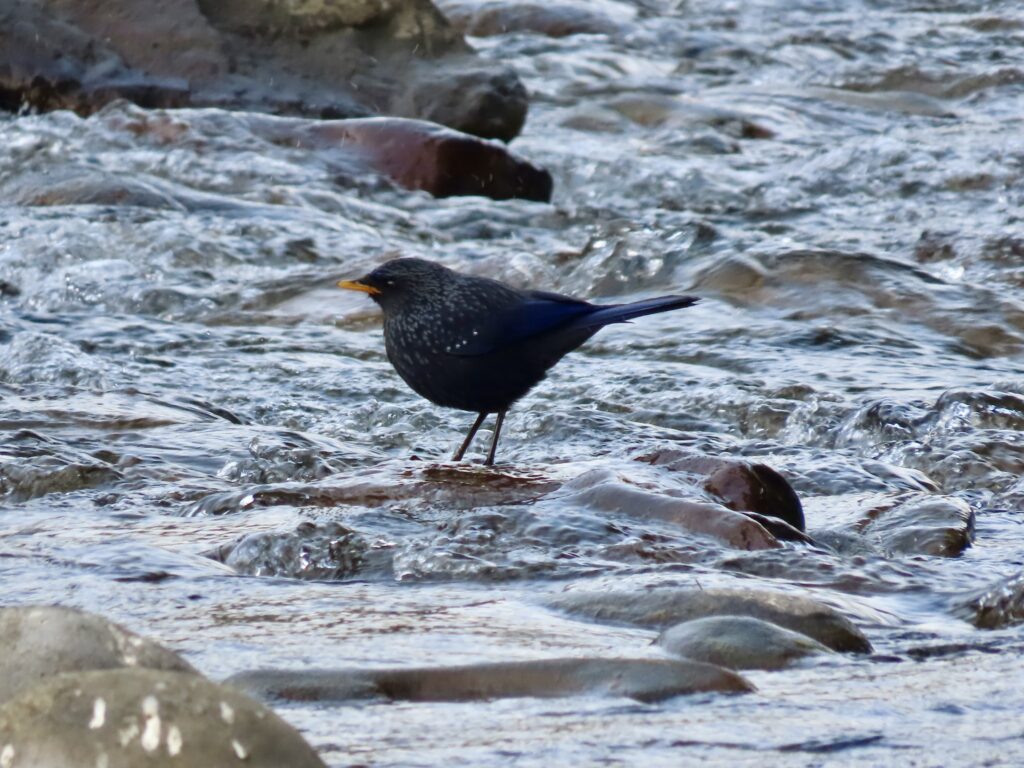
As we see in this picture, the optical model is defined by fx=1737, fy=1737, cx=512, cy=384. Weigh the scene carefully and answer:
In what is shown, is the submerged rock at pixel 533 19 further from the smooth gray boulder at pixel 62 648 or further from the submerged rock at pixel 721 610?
the smooth gray boulder at pixel 62 648

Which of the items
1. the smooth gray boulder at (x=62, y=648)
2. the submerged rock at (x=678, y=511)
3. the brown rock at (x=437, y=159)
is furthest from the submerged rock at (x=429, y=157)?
the smooth gray boulder at (x=62, y=648)

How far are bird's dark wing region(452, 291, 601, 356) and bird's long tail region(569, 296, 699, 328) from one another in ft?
0.06

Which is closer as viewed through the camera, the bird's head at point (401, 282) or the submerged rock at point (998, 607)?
the submerged rock at point (998, 607)

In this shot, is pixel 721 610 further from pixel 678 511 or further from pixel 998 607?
pixel 678 511

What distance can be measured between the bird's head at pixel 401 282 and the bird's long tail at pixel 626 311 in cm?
48

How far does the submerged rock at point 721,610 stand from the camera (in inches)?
136

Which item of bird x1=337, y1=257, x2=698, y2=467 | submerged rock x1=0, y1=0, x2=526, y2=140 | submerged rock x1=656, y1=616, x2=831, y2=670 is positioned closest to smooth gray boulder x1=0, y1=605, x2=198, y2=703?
submerged rock x1=656, y1=616, x2=831, y2=670

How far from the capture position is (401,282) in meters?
5.69

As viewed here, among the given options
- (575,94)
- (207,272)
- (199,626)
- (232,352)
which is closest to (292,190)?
(207,272)

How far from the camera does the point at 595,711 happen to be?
2.92 m

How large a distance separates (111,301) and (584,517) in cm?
409

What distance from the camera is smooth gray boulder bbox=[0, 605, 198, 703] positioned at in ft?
8.17

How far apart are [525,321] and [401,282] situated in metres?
0.46

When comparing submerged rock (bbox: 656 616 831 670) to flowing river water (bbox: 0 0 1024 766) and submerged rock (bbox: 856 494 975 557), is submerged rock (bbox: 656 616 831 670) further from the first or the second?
submerged rock (bbox: 856 494 975 557)
